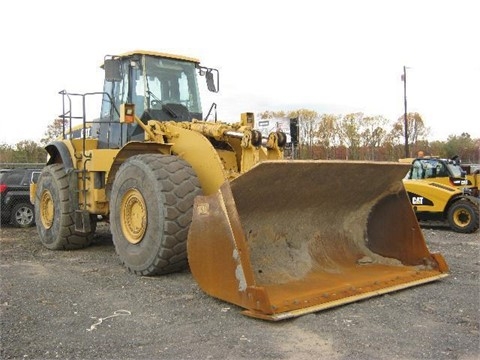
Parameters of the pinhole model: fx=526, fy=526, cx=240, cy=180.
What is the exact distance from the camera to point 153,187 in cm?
583

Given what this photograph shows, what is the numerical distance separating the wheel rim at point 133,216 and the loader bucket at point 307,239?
4.12 feet

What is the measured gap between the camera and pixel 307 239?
5.93 m

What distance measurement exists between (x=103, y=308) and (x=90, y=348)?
3.40 ft

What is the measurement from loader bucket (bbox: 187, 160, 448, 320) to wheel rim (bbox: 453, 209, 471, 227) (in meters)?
6.18

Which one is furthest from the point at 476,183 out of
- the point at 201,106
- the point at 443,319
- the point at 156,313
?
the point at 156,313

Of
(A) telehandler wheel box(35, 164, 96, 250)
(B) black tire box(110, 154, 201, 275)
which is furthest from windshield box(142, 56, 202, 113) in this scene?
(A) telehandler wheel box(35, 164, 96, 250)

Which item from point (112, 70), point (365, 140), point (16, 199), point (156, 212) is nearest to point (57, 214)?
point (112, 70)

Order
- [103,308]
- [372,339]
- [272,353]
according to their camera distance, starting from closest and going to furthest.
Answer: [272,353]
[372,339]
[103,308]

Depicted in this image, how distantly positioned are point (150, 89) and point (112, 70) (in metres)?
0.62

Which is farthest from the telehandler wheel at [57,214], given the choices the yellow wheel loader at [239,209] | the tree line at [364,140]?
the tree line at [364,140]

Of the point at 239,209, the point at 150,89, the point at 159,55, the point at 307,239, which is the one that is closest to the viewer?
the point at 239,209

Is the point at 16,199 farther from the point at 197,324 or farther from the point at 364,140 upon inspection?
the point at 364,140

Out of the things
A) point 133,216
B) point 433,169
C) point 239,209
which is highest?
point 433,169

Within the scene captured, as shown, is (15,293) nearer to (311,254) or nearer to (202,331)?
(202,331)
